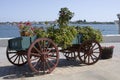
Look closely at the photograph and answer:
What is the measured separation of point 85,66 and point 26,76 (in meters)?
2.35

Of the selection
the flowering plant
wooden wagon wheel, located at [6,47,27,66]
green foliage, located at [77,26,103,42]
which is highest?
the flowering plant

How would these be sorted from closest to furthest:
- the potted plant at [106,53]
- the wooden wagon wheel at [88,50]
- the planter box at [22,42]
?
the planter box at [22,42], the wooden wagon wheel at [88,50], the potted plant at [106,53]

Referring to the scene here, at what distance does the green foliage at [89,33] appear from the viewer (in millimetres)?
11625

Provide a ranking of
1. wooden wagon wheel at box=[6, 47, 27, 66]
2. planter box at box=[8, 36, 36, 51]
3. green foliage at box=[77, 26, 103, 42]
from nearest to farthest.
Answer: planter box at box=[8, 36, 36, 51]
wooden wagon wheel at box=[6, 47, 27, 66]
green foliage at box=[77, 26, 103, 42]

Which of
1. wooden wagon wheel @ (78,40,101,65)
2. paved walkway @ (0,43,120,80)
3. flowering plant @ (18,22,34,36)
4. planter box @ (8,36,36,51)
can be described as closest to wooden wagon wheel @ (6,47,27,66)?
paved walkway @ (0,43,120,80)

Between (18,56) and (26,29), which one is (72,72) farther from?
(18,56)

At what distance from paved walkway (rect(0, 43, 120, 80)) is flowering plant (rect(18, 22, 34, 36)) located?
115 cm

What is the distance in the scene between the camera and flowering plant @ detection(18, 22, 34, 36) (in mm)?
10320

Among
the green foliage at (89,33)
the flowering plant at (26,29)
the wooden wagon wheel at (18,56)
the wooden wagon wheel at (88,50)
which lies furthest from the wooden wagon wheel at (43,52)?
the green foliage at (89,33)

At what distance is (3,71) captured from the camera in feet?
35.0

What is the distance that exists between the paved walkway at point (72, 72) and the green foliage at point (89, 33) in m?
0.89

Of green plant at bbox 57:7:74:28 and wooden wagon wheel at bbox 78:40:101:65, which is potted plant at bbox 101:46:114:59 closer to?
wooden wagon wheel at bbox 78:40:101:65

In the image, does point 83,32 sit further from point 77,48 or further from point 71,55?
point 71,55

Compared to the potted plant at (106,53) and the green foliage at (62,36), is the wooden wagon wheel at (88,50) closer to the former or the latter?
the green foliage at (62,36)
